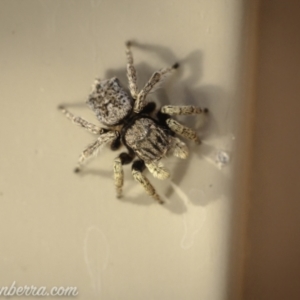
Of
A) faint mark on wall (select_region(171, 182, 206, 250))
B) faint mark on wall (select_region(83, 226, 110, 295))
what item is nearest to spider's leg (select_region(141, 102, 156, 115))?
faint mark on wall (select_region(171, 182, 206, 250))

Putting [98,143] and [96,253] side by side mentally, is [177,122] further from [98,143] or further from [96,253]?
[96,253]

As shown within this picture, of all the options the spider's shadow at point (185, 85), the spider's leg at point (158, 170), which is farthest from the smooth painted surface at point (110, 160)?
the spider's leg at point (158, 170)

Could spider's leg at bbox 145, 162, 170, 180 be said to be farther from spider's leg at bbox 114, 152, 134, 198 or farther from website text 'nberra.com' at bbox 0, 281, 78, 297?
website text 'nberra.com' at bbox 0, 281, 78, 297

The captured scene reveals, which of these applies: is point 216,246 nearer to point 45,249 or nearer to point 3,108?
point 45,249

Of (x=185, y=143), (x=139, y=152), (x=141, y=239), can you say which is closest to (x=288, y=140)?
(x=185, y=143)

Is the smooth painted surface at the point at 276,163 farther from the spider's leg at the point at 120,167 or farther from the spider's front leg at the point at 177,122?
the spider's leg at the point at 120,167

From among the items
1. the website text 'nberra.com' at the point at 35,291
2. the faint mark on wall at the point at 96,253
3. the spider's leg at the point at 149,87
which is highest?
the spider's leg at the point at 149,87

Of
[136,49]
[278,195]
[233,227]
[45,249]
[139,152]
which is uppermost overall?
[136,49]
